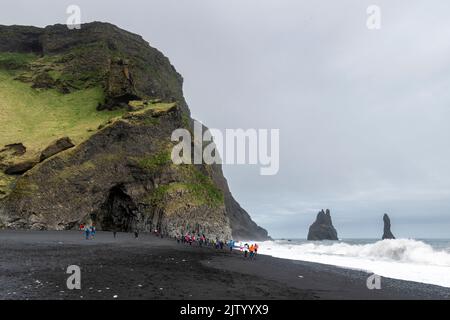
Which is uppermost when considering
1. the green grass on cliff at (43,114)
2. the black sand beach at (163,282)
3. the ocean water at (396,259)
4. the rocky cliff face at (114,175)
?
the green grass on cliff at (43,114)

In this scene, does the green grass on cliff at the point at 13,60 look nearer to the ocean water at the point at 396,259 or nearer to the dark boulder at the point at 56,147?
the dark boulder at the point at 56,147

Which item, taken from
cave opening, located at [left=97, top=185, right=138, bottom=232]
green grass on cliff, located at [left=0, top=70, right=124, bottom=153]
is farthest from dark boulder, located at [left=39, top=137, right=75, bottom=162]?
cave opening, located at [left=97, top=185, right=138, bottom=232]

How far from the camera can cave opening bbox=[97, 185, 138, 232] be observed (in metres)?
71.8

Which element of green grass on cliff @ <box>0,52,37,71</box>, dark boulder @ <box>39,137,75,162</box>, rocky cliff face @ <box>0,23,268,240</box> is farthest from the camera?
green grass on cliff @ <box>0,52,37,71</box>

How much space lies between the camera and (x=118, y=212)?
74125mm

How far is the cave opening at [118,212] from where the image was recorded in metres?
71.8

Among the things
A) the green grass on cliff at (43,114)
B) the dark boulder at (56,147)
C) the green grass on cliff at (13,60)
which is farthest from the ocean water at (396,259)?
the green grass on cliff at (13,60)

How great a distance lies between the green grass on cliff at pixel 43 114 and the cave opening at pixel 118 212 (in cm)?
1534

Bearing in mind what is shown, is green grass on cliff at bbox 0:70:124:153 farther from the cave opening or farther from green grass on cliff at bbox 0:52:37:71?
the cave opening

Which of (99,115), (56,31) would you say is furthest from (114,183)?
(56,31)

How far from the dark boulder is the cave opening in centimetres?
1391

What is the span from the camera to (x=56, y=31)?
428ft

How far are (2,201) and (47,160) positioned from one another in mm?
10780

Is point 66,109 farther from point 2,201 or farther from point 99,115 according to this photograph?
point 2,201
